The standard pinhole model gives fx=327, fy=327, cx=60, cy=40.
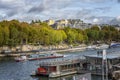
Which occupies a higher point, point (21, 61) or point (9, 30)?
point (9, 30)

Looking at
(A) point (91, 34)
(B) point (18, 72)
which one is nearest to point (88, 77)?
(B) point (18, 72)

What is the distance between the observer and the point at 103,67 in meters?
53.1

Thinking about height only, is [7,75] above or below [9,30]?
below

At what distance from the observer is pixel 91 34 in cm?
17638

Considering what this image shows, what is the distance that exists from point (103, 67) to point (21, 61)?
36.0 metres

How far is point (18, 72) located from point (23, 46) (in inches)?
2299

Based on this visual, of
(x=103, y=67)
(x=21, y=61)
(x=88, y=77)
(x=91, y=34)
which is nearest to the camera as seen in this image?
(x=88, y=77)

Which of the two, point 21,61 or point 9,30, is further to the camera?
point 9,30

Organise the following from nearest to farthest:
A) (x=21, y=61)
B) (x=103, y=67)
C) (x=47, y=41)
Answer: (x=103, y=67) < (x=21, y=61) < (x=47, y=41)

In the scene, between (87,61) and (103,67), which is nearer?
(103,67)

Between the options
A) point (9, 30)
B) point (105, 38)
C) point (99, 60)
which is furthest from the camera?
point (105, 38)

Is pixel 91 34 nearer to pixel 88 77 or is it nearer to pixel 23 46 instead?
pixel 23 46

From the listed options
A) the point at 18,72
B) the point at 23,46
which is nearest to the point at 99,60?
the point at 18,72

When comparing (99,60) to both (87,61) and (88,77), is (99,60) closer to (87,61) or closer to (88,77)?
(87,61)
